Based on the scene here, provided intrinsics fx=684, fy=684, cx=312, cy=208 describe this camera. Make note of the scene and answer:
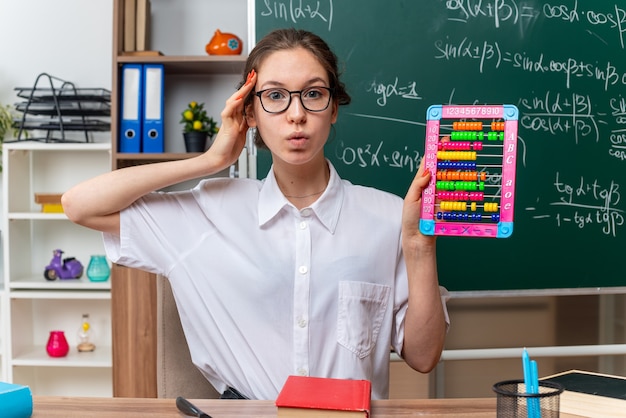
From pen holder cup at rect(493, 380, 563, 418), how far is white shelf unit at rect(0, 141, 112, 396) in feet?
8.53

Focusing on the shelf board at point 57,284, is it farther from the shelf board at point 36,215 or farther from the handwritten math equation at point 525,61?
the handwritten math equation at point 525,61

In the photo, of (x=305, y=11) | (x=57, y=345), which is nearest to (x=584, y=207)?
(x=305, y=11)

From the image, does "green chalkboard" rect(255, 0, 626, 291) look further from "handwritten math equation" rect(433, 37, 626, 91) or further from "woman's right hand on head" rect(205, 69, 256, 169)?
"woman's right hand on head" rect(205, 69, 256, 169)

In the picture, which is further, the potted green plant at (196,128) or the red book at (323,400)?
the potted green plant at (196,128)

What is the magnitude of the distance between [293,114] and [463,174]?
1.15ft

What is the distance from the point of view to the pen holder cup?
85 centimetres

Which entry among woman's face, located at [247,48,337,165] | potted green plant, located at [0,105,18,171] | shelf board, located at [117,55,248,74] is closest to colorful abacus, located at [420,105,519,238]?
woman's face, located at [247,48,337,165]

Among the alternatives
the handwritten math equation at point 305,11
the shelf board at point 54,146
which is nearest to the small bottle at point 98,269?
the shelf board at point 54,146

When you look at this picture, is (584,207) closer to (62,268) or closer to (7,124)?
(62,268)

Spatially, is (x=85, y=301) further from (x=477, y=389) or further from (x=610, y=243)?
(x=610, y=243)

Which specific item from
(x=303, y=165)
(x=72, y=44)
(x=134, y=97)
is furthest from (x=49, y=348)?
(x=303, y=165)

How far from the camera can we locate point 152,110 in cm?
290

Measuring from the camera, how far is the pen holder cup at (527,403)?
33.5 inches

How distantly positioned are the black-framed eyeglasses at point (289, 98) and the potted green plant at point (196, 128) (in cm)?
165
